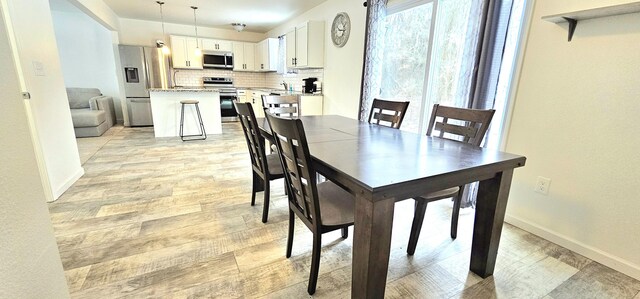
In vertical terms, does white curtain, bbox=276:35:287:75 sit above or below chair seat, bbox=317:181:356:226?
above

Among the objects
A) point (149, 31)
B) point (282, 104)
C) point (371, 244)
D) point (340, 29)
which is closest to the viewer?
point (371, 244)

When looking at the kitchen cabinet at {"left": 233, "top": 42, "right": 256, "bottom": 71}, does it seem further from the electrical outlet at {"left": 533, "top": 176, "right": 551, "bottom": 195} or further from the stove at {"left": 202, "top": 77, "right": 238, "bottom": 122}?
the electrical outlet at {"left": 533, "top": 176, "right": 551, "bottom": 195}

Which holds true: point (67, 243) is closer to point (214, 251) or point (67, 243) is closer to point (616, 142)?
point (214, 251)

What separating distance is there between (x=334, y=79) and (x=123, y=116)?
499 cm

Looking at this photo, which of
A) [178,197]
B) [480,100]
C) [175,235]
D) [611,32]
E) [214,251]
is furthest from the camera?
[178,197]

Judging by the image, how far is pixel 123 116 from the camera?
612 cm

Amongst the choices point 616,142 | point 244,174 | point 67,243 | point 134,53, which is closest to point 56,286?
point 67,243

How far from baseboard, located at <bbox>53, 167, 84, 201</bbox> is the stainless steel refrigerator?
130 inches

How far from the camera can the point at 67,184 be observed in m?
2.67

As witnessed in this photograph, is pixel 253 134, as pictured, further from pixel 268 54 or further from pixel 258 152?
pixel 268 54

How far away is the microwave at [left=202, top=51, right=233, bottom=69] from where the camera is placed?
21.4 ft

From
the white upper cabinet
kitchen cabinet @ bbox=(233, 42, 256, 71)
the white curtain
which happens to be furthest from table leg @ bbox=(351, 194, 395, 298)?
kitchen cabinet @ bbox=(233, 42, 256, 71)

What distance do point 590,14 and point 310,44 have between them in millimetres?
3477

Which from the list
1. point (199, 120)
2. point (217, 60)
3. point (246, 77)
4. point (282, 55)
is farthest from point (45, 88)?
point (246, 77)
